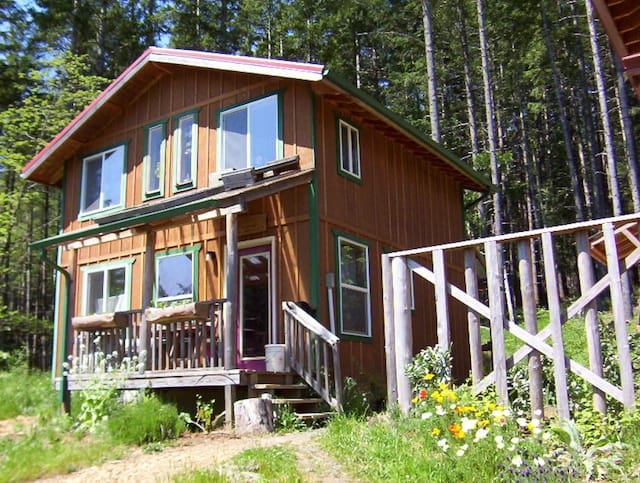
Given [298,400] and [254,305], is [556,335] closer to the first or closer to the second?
[298,400]

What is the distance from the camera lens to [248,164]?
37.2 feet

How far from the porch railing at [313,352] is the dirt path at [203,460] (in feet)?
4.47

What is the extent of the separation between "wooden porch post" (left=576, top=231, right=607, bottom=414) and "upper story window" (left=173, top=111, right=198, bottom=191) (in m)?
7.98

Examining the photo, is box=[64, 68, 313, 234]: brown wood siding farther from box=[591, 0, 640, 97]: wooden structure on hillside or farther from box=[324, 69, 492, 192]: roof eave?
box=[591, 0, 640, 97]: wooden structure on hillside

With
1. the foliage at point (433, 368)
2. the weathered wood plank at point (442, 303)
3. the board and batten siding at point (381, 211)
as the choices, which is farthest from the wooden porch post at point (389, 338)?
the board and batten siding at point (381, 211)

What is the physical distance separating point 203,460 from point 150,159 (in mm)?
8148

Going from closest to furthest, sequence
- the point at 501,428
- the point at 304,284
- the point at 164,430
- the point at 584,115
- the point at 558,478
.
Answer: the point at 558,478 < the point at 501,428 < the point at 164,430 < the point at 304,284 < the point at 584,115

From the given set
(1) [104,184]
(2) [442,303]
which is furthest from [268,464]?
(1) [104,184]

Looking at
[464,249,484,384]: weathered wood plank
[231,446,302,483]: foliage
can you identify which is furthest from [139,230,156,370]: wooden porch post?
[464,249,484,384]: weathered wood plank

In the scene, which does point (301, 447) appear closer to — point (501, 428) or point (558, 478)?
point (501, 428)

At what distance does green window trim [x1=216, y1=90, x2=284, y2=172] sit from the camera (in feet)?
36.1

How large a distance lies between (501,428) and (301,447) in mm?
2065

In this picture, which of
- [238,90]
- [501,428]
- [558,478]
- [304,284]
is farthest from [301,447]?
[238,90]

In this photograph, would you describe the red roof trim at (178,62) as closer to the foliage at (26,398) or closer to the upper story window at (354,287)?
the upper story window at (354,287)
